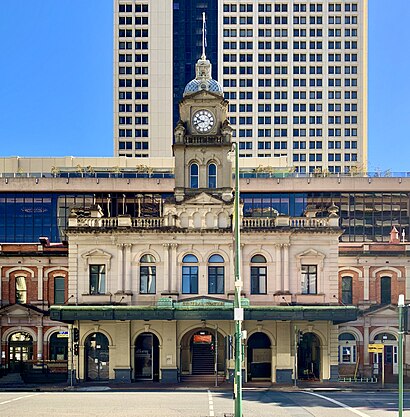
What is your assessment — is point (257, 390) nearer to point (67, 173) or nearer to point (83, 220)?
point (83, 220)

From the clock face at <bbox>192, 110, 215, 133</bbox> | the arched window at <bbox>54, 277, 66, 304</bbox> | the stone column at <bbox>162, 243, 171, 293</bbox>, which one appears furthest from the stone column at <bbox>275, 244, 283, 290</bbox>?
the arched window at <bbox>54, 277, 66, 304</bbox>

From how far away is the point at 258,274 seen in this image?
2327 inches

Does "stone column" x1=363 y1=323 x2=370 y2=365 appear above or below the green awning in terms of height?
below

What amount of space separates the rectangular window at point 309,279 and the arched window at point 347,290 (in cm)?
607

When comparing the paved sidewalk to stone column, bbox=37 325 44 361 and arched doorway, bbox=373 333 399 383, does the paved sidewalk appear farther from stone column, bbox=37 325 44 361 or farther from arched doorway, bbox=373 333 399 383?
stone column, bbox=37 325 44 361

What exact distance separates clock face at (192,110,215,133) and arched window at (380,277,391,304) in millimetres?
18222

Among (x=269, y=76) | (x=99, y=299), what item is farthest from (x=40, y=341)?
(x=269, y=76)

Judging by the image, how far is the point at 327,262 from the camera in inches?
2328

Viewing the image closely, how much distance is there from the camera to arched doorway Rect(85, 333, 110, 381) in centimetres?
5894

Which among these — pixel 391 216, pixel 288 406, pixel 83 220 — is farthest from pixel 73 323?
pixel 391 216

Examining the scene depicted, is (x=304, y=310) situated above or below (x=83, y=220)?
below

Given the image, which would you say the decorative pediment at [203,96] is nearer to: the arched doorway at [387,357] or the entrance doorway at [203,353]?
the entrance doorway at [203,353]

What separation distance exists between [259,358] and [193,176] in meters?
14.2

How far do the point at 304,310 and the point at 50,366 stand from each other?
21.4 m
